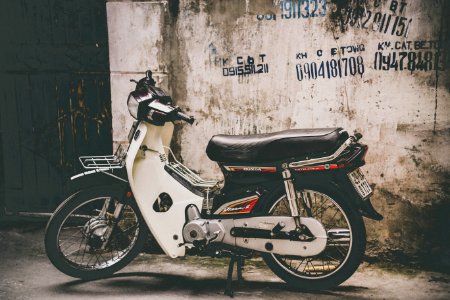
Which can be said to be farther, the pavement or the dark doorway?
the dark doorway

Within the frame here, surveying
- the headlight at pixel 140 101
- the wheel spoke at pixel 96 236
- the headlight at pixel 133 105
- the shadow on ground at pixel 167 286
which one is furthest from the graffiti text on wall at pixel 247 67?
the shadow on ground at pixel 167 286

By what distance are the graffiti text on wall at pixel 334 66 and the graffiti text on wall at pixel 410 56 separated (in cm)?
17

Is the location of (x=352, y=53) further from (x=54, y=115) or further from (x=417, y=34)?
(x=54, y=115)

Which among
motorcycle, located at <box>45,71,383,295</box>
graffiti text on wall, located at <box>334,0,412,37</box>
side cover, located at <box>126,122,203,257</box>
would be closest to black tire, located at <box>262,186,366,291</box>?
motorcycle, located at <box>45,71,383,295</box>

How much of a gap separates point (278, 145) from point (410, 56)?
61.1 inches

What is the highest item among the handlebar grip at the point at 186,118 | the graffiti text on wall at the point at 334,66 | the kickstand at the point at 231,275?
the graffiti text on wall at the point at 334,66

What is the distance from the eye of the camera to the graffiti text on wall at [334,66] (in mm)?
5082

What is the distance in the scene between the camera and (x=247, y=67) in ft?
17.5

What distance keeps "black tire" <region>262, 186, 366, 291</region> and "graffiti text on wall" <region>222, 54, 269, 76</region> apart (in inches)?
53.0

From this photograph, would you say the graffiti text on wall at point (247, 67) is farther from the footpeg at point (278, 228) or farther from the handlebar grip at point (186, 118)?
the footpeg at point (278, 228)

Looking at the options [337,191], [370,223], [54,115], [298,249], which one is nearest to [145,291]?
[298,249]

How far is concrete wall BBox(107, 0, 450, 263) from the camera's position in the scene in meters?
4.98

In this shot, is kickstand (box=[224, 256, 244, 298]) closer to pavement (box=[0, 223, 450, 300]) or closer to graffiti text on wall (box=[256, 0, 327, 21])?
pavement (box=[0, 223, 450, 300])

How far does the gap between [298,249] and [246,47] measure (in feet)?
6.49
